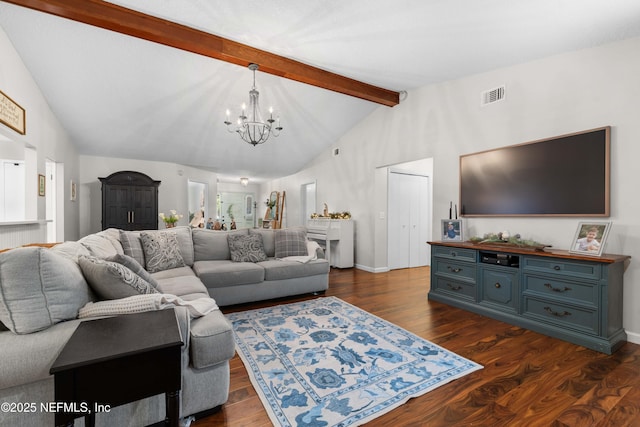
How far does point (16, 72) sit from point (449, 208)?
229 inches

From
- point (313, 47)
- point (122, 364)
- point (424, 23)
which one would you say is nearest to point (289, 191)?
point (313, 47)

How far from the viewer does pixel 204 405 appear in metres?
1.69

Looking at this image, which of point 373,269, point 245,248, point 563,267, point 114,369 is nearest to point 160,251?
point 245,248

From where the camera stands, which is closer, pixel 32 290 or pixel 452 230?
pixel 32 290

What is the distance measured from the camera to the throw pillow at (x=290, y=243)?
4.28m

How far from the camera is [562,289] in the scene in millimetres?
2762

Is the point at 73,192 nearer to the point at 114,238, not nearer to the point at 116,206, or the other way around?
the point at 116,206

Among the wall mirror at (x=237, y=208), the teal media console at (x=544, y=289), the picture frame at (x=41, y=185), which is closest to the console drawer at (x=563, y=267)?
the teal media console at (x=544, y=289)

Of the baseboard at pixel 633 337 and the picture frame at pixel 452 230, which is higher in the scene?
the picture frame at pixel 452 230

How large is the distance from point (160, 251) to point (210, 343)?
7.48 ft

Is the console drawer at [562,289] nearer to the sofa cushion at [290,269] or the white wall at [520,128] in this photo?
the white wall at [520,128]

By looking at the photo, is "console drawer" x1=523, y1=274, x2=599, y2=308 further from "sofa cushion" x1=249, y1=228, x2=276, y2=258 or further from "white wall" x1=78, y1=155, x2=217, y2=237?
"white wall" x1=78, y1=155, x2=217, y2=237

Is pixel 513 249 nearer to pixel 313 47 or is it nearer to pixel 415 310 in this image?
pixel 415 310

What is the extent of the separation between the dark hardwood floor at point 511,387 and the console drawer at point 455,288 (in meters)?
0.35
